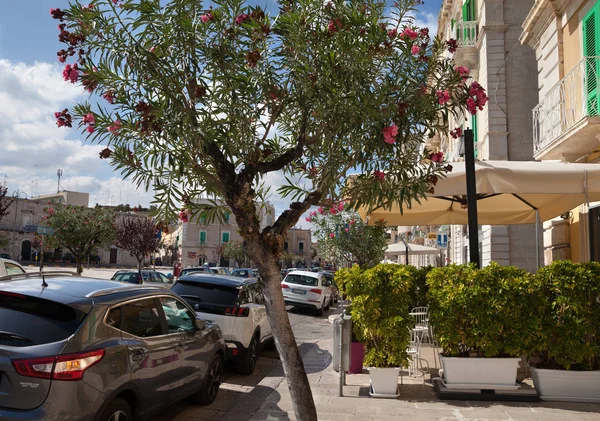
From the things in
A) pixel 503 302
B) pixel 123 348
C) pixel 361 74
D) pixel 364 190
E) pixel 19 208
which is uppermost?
pixel 19 208

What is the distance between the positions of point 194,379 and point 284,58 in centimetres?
402

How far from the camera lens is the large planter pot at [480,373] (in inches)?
250

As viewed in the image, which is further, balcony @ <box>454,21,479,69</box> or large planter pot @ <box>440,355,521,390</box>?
balcony @ <box>454,21,479,69</box>

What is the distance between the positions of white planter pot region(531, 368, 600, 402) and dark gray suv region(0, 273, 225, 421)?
4.13 m

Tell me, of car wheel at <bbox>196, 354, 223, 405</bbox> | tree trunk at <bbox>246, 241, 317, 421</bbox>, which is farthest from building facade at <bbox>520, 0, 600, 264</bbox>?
tree trunk at <bbox>246, 241, 317, 421</bbox>

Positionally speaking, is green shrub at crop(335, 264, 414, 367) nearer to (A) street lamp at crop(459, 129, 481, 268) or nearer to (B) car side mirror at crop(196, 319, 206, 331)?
(A) street lamp at crop(459, 129, 481, 268)

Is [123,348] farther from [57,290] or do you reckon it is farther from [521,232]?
[521,232]

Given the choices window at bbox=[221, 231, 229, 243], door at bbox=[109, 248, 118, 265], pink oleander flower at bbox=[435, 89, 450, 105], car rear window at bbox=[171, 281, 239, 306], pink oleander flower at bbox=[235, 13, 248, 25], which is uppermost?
window at bbox=[221, 231, 229, 243]

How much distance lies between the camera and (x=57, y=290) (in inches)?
193

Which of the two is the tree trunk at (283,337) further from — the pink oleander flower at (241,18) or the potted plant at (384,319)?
the potted plant at (384,319)

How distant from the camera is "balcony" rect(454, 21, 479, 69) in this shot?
20.5 metres

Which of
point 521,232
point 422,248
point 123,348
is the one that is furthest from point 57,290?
point 422,248

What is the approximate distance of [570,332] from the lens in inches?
245

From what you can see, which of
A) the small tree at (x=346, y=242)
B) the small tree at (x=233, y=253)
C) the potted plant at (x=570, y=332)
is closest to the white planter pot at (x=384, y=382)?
the potted plant at (x=570, y=332)
